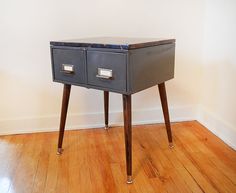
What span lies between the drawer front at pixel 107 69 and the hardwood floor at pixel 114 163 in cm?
46

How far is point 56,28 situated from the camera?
5.55ft

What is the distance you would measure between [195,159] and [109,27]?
984 mm

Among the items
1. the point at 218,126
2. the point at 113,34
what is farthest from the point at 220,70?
the point at 113,34

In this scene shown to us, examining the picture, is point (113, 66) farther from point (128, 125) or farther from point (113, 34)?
point (113, 34)

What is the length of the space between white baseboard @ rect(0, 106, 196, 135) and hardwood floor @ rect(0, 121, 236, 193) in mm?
56

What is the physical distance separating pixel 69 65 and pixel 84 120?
0.65 metres

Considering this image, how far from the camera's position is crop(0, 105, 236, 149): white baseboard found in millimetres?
1766

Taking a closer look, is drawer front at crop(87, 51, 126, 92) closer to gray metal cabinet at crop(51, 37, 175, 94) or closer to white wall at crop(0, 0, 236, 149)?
gray metal cabinet at crop(51, 37, 175, 94)

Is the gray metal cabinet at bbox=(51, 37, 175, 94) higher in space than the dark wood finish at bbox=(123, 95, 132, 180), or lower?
higher

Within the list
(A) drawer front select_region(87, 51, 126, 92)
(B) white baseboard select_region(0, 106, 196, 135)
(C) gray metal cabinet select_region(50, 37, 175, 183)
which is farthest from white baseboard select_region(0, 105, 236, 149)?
(A) drawer front select_region(87, 51, 126, 92)

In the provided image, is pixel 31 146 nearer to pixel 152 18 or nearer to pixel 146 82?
pixel 146 82

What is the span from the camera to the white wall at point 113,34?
164cm

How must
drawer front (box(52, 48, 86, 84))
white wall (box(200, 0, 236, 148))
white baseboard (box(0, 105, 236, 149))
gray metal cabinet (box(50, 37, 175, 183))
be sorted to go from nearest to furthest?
gray metal cabinet (box(50, 37, 175, 183))
drawer front (box(52, 48, 86, 84))
white wall (box(200, 0, 236, 148))
white baseboard (box(0, 105, 236, 149))

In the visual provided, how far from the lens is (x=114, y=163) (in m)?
1.40
